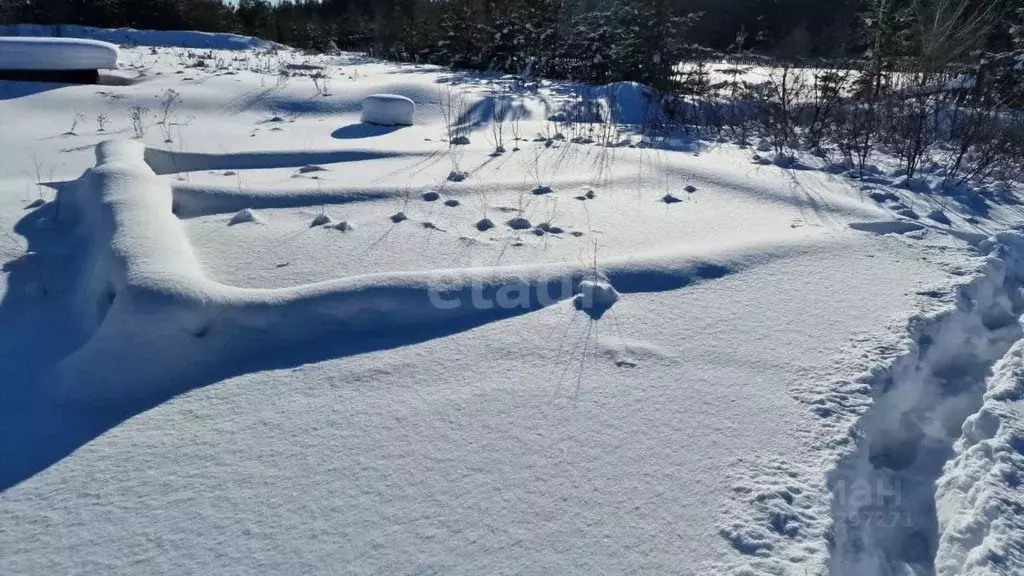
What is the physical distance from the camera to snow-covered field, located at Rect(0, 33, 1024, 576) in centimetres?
172

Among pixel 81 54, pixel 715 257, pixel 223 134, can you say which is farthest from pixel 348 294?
pixel 81 54

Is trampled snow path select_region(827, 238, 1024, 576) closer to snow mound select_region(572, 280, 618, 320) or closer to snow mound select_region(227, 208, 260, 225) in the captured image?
snow mound select_region(572, 280, 618, 320)

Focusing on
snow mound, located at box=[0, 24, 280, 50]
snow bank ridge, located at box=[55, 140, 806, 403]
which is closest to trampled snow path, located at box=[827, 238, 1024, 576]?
snow bank ridge, located at box=[55, 140, 806, 403]

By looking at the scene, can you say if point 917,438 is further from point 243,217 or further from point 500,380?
point 243,217

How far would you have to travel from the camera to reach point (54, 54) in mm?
8422

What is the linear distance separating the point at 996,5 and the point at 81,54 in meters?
15.3

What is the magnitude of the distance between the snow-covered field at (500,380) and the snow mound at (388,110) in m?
2.87

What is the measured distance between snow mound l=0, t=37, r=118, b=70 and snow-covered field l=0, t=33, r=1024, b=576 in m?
4.96

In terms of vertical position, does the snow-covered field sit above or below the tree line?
below

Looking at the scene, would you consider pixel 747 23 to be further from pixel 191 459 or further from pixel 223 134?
pixel 191 459

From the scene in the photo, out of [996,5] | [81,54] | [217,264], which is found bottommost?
[217,264]

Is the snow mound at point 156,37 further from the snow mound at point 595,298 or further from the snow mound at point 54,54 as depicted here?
the snow mound at point 595,298

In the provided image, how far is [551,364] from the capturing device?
8.20 feet

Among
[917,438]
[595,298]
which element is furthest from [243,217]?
[917,438]
